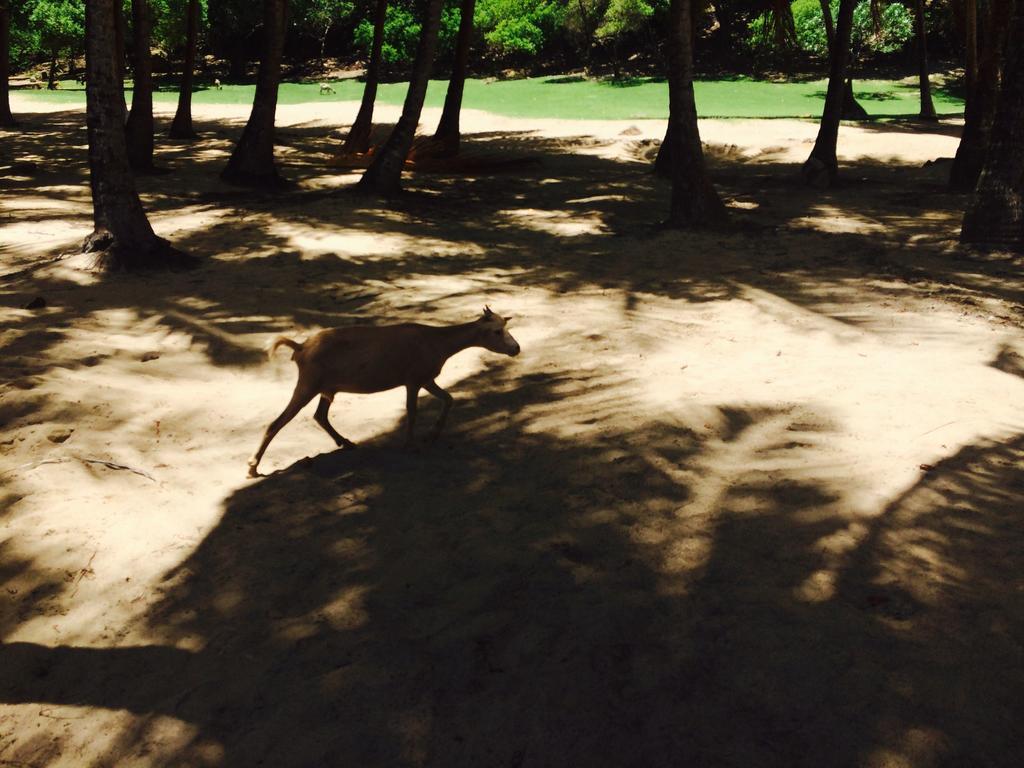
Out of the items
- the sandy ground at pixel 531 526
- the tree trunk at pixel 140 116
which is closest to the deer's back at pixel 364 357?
the sandy ground at pixel 531 526

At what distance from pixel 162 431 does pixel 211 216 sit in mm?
8589

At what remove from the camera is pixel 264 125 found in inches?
690

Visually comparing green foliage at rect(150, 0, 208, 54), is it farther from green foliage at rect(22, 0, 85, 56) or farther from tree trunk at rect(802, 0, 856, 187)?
tree trunk at rect(802, 0, 856, 187)

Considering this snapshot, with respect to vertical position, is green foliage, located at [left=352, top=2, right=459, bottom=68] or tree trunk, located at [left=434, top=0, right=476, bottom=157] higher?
green foliage, located at [left=352, top=2, right=459, bottom=68]

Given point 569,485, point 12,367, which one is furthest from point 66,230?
point 569,485

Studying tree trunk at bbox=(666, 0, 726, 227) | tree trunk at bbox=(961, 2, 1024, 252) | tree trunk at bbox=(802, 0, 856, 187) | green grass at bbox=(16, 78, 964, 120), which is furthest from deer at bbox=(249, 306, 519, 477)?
green grass at bbox=(16, 78, 964, 120)

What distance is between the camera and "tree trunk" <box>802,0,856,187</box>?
18.7 meters

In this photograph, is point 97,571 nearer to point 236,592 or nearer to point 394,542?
point 236,592

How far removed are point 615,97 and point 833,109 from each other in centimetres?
2178

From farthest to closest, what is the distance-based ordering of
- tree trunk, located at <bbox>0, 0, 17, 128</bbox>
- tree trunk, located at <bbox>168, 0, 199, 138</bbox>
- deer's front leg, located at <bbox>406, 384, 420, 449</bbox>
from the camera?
tree trunk, located at <bbox>0, 0, 17, 128</bbox> < tree trunk, located at <bbox>168, 0, 199, 138</bbox> < deer's front leg, located at <bbox>406, 384, 420, 449</bbox>

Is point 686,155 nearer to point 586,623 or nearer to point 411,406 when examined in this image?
point 411,406

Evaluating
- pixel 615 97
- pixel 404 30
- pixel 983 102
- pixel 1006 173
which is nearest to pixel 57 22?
pixel 404 30

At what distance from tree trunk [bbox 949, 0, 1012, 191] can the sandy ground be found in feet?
21.7

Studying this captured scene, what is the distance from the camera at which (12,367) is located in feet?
26.9
